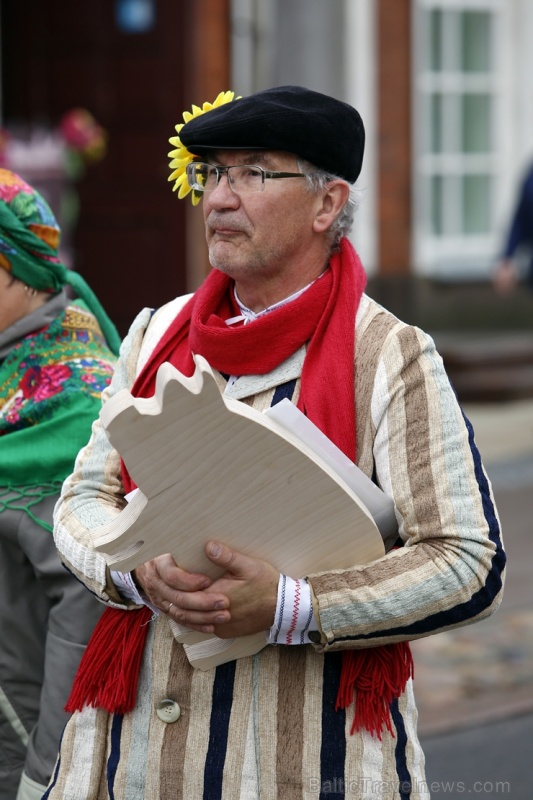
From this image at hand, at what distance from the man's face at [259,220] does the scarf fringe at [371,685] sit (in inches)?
25.8

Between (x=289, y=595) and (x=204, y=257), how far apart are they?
6845mm

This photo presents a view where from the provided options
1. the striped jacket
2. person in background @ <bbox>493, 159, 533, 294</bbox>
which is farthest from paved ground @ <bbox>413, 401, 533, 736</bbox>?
the striped jacket

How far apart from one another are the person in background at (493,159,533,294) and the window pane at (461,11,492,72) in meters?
1.97

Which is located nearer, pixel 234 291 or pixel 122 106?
pixel 234 291

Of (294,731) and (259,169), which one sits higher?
(259,169)

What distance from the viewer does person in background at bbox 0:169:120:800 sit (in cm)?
247

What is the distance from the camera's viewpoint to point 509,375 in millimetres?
9805

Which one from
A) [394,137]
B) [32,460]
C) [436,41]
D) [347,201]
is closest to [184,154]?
[347,201]

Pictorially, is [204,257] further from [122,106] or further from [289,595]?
[289,595]

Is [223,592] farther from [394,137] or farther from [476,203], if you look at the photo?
[476,203]

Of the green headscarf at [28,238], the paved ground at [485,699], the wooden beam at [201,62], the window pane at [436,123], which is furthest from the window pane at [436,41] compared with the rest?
the green headscarf at [28,238]

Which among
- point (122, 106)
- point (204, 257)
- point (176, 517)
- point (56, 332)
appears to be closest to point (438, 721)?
point (56, 332)

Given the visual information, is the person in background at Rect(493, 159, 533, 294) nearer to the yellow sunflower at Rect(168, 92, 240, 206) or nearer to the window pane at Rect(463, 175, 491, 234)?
the window pane at Rect(463, 175, 491, 234)

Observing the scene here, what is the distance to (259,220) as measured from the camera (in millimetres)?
2076
